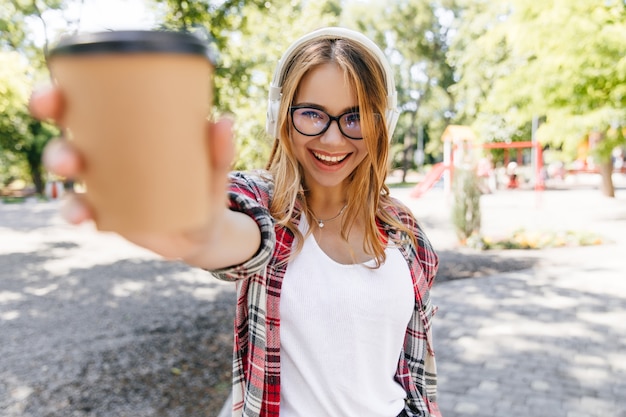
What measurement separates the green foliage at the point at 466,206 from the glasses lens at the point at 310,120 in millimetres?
8678

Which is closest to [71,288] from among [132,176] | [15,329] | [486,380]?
[15,329]

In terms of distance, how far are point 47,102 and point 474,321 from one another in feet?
18.0

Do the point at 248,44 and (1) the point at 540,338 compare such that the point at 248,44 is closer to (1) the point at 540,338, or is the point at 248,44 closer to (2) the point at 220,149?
(1) the point at 540,338

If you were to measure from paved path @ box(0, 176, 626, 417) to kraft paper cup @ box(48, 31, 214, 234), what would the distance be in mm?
2215

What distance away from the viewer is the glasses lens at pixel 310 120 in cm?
144

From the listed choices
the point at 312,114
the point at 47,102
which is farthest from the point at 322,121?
the point at 47,102

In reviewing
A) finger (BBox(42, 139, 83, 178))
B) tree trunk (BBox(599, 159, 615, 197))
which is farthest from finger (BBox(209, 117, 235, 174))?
tree trunk (BBox(599, 159, 615, 197))

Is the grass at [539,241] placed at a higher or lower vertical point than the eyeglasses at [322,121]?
lower

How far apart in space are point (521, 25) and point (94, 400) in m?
8.96

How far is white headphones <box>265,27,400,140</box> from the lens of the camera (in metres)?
1.51

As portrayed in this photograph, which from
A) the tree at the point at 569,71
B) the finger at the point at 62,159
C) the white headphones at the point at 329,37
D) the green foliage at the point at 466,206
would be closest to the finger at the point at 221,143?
the finger at the point at 62,159

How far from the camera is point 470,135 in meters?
19.5

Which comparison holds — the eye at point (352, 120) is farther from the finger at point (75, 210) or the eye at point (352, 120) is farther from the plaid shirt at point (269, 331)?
the finger at point (75, 210)

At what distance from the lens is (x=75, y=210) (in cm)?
57
